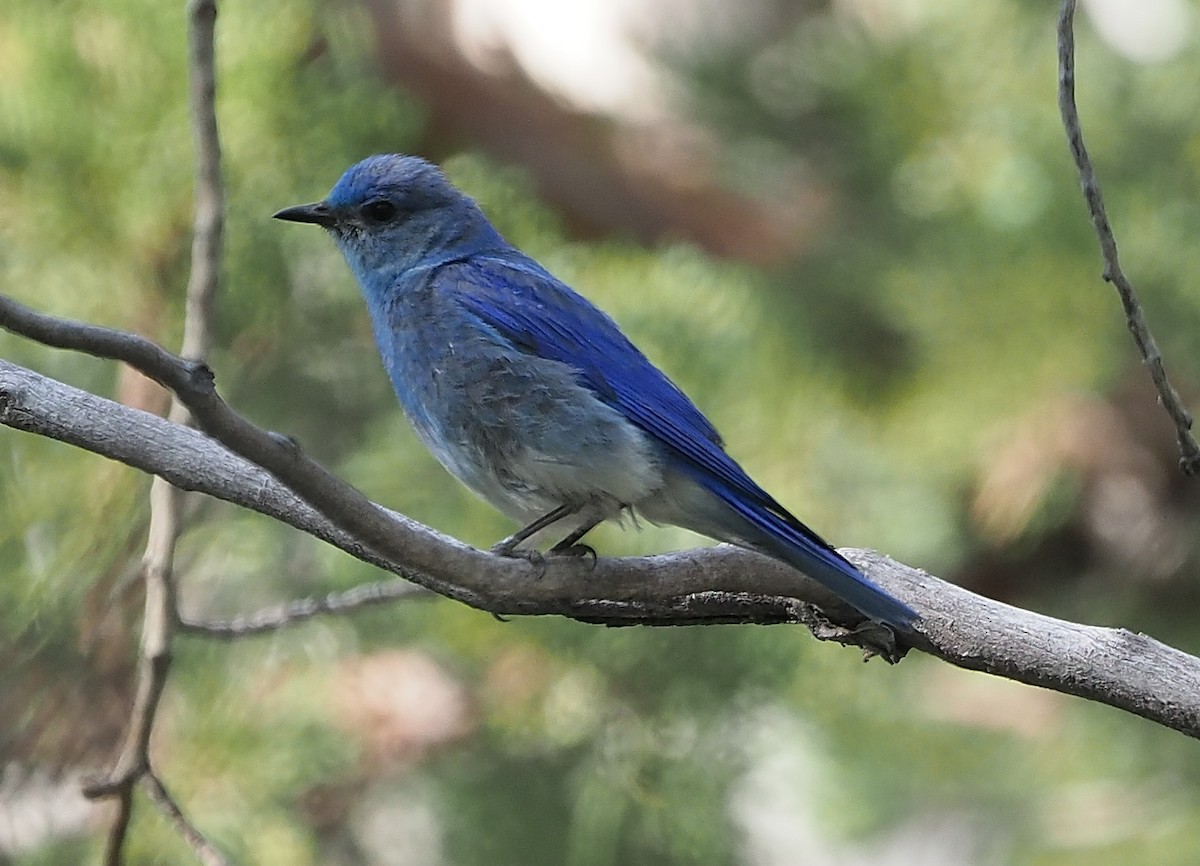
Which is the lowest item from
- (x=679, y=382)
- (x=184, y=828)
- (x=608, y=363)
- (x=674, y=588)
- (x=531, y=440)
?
(x=184, y=828)

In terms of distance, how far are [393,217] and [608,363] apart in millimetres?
418

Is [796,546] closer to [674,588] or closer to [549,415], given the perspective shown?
[674,588]

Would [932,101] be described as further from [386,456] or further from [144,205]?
[144,205]

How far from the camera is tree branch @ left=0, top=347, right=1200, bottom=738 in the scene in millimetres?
1293

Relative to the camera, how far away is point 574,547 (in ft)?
5.22

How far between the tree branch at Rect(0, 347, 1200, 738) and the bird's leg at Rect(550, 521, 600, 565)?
6 cm

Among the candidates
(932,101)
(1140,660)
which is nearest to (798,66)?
(932,101)

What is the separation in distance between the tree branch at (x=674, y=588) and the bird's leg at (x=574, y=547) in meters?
0.06

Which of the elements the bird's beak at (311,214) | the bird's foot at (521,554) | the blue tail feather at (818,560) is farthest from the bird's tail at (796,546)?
the bird's beak at (311,214)

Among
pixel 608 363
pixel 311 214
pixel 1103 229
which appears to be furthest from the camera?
pixel 311 214

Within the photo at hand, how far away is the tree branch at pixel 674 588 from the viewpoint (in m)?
1.29

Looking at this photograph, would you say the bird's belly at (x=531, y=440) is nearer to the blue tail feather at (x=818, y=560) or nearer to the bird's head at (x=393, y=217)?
the blue tail feather at (x=818, y=560)

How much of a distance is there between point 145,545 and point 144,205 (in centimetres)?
51

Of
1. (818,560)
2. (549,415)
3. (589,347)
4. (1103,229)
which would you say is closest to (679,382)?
(589,347)
